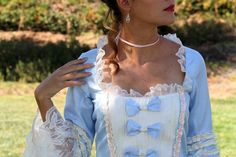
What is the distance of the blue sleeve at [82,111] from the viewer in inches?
93.0

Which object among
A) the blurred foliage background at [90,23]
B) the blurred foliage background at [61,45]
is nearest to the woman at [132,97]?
the blurred foliage background at [61,45]

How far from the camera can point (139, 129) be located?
2.24 m

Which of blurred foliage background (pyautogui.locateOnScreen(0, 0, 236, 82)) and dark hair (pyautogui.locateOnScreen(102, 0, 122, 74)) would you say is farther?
blurred foliage background (pyautogui.locateOnScreen(0, 0, 236, 82))

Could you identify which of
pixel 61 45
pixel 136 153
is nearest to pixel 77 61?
pixel 136 153

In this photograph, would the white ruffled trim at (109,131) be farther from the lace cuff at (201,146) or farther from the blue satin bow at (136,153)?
the lace cuff at (201,146)

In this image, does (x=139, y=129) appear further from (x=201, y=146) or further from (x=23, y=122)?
(x=23, y=122)

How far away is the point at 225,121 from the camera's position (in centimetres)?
838

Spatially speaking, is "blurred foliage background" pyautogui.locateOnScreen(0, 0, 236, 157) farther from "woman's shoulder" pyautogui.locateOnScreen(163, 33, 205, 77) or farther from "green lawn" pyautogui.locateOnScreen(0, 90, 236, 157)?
"woman's shoulder" pyautogui.locateOnScreen(163, 33, 205, 77)

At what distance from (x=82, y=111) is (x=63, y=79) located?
13 cm

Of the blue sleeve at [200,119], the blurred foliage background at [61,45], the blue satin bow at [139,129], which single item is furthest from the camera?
the blurred foliage background at [61,45]

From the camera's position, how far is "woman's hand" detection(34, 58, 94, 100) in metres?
2.35

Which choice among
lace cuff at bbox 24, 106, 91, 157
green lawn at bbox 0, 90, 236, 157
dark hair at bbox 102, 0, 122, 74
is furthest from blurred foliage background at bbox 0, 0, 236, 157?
dark hair at bbox 102, 0, 122, 74

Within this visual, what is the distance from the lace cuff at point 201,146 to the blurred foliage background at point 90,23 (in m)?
10.8

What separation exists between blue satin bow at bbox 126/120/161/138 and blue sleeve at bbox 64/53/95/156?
0.58 ft
